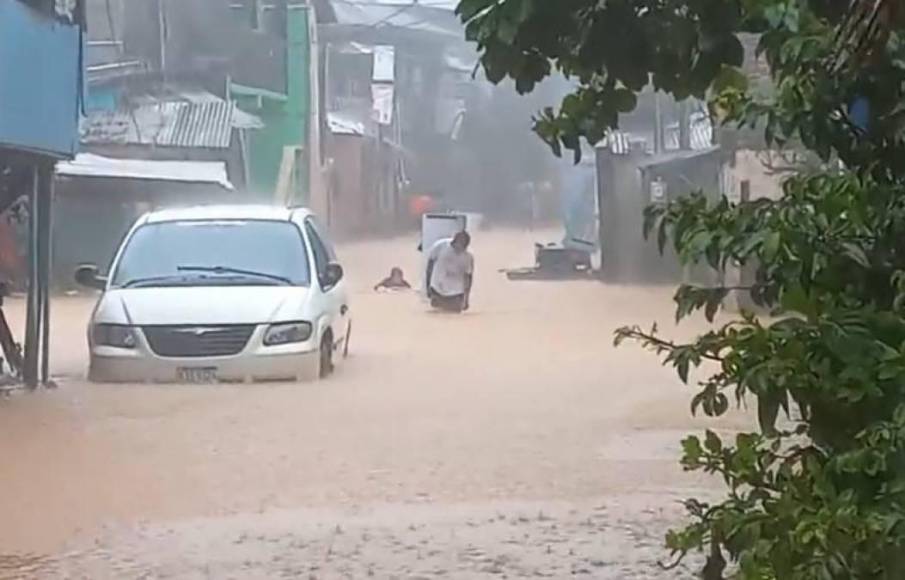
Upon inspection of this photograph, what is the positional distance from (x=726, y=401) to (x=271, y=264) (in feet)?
36.8

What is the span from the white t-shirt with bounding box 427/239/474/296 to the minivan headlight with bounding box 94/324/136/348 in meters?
9.22

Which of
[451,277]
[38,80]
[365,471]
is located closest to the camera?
[365,471]

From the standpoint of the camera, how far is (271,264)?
1547 centimetres

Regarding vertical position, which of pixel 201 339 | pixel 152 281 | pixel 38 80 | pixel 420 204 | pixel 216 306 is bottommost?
pixel 201 339

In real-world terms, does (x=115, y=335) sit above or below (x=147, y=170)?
below

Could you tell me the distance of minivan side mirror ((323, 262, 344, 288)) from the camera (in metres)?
15.6

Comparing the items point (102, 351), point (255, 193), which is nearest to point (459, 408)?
point (102, 351)

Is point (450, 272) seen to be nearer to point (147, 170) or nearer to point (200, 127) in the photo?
point (147, 170)

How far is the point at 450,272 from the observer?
77.8 feet

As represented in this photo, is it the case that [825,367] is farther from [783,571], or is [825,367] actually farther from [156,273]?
[156,273]

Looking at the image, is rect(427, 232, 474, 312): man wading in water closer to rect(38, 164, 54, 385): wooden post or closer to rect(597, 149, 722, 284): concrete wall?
rect(597, 149, 722, 284): concrete wall

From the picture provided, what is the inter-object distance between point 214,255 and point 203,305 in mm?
913

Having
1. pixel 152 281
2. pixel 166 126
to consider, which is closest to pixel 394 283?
pixel 166 126

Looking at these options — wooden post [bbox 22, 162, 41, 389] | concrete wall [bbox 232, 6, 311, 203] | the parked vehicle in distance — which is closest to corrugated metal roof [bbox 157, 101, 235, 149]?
concrete wall [bbox 232, 6, 311, 203]
